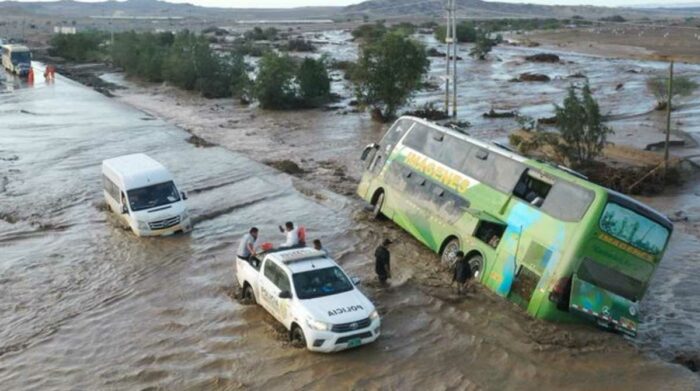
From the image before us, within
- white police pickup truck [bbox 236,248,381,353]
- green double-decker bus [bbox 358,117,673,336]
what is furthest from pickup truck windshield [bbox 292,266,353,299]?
green double-decker bus [bbox 358,117,673,336]

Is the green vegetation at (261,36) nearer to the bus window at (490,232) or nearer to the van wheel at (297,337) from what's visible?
the bus window at (490,232)

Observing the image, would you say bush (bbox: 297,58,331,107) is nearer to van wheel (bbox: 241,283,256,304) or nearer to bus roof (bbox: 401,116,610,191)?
bus roof (bbox: 401,116,610,191)

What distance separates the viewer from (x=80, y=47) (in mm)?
88438

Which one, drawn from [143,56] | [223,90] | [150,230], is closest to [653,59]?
[223,90]

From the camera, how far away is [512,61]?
245 ft

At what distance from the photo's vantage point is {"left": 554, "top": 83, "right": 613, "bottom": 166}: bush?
25797 millimetres

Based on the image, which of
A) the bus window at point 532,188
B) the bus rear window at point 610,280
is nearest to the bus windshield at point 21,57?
the bus window at point 532,188

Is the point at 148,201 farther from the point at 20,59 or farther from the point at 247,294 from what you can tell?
the point at 20,59

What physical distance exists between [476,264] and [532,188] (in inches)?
87.6

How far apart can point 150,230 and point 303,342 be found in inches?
345

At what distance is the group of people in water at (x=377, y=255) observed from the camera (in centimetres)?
1503

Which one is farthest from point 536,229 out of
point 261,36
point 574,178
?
point 261,36

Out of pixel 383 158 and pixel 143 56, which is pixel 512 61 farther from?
pixel 383 158

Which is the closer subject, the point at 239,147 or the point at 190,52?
the point at 239,147
